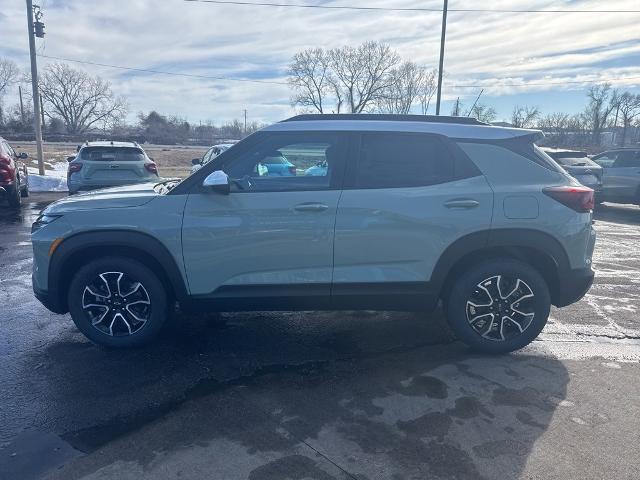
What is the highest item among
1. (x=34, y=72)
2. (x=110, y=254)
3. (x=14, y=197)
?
(x=34, y=72)

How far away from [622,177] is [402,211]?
43.0 ft

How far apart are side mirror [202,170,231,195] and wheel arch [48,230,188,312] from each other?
640 mm

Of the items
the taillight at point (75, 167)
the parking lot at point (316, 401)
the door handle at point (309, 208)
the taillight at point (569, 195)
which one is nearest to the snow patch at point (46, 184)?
the taillight at point (75, 167)

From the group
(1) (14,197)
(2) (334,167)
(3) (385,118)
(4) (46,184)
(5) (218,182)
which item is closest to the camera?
(5) (218,182)

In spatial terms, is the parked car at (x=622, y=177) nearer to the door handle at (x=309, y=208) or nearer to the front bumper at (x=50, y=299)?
the door handle at (x=309, y=208)

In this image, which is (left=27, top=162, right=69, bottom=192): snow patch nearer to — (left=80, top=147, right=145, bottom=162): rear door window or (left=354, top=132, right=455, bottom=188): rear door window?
(left=80, top=147, right=145, bottom=162): rear door window

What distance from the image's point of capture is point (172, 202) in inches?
156

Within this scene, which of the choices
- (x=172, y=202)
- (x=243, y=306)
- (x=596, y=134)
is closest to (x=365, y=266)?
(x=243, y=306)

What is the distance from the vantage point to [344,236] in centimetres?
394

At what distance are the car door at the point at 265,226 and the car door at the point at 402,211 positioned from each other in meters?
0.16

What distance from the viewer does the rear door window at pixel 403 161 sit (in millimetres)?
4020

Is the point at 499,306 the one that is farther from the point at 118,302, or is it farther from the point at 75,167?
the point at 75,167

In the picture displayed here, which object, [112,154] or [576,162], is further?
[576,162]

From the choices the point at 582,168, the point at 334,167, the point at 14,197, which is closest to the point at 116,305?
the point at 334,167
